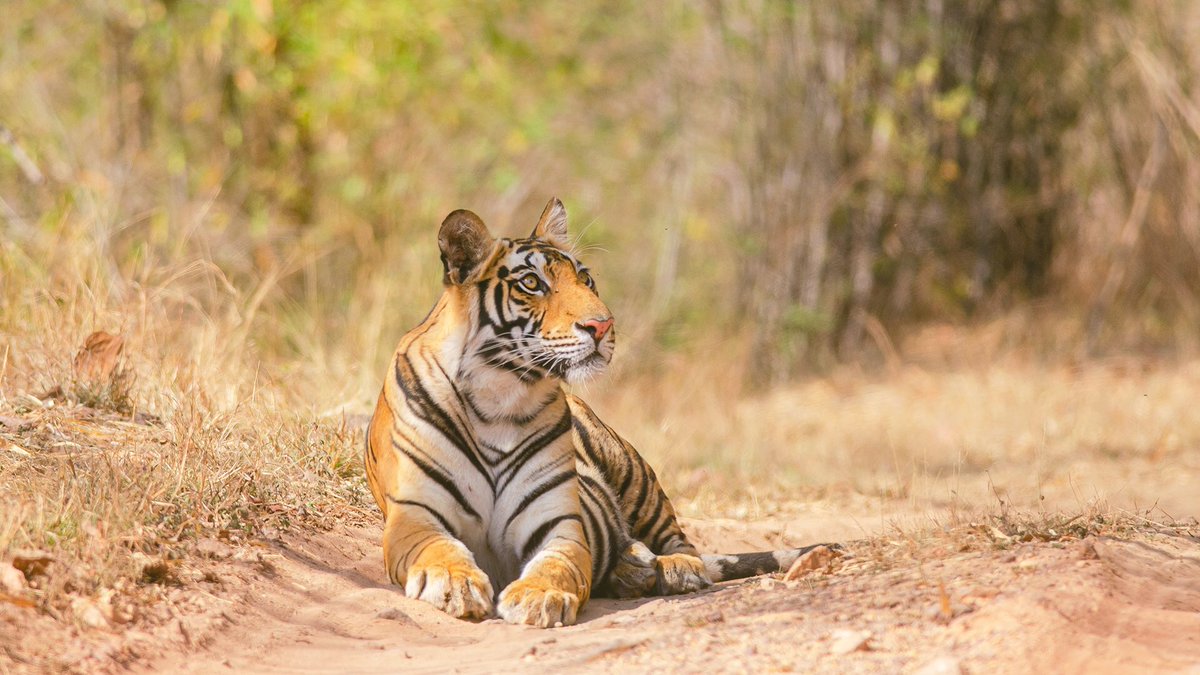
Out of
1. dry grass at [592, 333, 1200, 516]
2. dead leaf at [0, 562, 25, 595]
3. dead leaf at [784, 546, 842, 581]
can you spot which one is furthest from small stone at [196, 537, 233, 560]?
dry grass at [592, 333, 1200, 516]

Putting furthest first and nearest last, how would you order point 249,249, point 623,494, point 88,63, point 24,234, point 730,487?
point 88,63, point 249,249, point 24,234, point 730,487, point 623,494

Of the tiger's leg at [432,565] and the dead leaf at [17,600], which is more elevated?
the dead leaf at [17,600]

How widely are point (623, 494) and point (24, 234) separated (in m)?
4.43

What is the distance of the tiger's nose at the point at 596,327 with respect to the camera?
462 cm

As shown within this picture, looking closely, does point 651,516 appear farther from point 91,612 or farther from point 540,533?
point 91,612

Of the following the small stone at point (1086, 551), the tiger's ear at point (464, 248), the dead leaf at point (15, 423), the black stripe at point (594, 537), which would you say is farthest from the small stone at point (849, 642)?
the dead leaf at point (15, 423)

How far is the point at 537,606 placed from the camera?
4270 millimetres

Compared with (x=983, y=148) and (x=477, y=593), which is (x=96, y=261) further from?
(x=983, y=148)

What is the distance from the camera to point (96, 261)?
6492 millimetres

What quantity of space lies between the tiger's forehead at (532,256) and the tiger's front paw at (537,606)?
1.12m

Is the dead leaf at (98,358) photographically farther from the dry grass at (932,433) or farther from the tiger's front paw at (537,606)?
the dry grass at (932,433)

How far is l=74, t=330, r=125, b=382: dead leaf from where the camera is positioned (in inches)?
227

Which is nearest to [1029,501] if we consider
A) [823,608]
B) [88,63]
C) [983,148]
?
[823,608]

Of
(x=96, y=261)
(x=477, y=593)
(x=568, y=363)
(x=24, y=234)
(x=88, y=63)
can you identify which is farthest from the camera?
(x=88, y=63)
